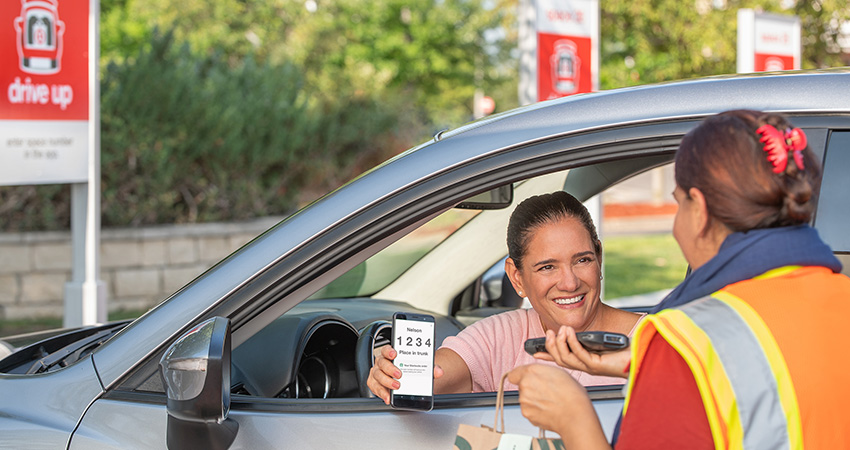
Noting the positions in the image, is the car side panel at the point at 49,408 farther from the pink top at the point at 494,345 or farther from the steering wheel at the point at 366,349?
the pink top at the point at 494,345

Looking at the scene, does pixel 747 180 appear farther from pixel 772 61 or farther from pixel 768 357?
pixel 772 61

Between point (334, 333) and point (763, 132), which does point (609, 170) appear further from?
point (763, 132)

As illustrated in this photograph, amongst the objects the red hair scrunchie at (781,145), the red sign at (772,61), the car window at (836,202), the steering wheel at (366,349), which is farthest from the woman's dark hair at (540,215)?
the red sign at (772,61)

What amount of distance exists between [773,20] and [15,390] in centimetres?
896

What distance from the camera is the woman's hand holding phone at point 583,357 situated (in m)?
1.45

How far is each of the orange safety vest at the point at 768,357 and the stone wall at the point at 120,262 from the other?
21.6 feet

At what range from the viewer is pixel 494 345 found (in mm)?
2268

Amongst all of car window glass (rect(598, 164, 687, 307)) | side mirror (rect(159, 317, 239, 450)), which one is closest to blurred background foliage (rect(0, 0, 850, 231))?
car window glass (rect(598, 164, 687, 307))

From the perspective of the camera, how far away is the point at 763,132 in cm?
125

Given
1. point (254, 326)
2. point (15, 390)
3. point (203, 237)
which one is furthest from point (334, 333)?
point (203, 237)

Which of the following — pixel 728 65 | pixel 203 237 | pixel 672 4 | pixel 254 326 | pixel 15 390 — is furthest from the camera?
pixel 728 65

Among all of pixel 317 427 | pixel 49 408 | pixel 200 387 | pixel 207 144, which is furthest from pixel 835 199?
pixel 207 144

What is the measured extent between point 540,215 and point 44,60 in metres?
4.41

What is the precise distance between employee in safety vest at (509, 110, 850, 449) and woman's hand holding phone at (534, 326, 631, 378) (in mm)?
138
